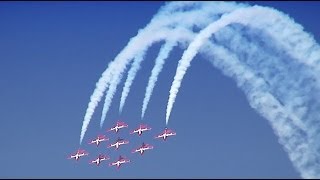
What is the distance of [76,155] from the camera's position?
93.2m

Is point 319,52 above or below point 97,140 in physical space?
below

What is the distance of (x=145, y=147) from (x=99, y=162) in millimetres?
7013

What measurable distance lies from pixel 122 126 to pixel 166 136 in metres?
7.78

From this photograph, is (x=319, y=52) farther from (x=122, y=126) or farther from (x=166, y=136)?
(x=122, y=126)

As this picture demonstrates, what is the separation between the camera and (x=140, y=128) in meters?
89.9

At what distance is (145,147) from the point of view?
8925cm

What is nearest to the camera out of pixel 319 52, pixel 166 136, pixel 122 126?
pixel 319 52

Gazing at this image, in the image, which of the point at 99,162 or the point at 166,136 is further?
the point at 99,162

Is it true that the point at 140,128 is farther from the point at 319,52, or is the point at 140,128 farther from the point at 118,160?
the point at 319,52

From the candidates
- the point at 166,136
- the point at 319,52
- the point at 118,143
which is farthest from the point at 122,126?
the point at 319,52

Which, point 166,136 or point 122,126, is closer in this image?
point 166,136

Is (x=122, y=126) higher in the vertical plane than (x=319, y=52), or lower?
higher

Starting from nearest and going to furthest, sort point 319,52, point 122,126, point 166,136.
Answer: point 319,52, point 166,136, point 122,126

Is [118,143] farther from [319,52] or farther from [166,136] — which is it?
[319,52]
